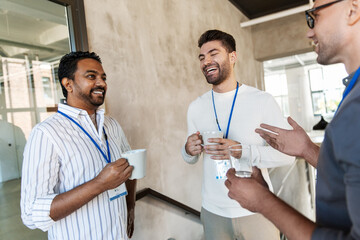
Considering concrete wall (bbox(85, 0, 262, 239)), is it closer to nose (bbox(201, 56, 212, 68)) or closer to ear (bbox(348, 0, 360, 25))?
nose (bbox(201, 56, 212, 68))

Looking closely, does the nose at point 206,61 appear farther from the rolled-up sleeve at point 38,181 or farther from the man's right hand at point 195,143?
the rolled-up sleeve at point 38,181

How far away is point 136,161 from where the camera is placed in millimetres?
1110

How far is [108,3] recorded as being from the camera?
1921 millimetres

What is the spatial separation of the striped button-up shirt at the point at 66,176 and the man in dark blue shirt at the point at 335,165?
0.71 meters

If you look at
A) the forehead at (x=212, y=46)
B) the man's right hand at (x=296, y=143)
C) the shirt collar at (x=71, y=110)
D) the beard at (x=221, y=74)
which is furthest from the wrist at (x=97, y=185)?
the forehead at (x=212, y=46)

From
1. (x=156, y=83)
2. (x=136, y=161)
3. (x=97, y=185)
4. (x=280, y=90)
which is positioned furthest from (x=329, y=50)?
(x=280, y=90)

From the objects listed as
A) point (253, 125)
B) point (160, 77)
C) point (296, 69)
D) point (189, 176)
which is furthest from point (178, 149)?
point (296, 69)

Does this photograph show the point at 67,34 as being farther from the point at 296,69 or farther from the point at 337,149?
the point at 296,69

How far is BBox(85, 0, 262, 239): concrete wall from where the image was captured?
192 centimetres

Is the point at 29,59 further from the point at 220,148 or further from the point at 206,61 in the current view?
the point at 220,148

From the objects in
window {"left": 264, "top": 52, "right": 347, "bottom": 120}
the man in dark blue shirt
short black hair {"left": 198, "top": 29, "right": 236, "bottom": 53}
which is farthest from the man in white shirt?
window {"left": 264, "top": 52, "right": 347, "bottom": 120}

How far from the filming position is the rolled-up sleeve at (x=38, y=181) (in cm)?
101

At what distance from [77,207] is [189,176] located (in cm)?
190

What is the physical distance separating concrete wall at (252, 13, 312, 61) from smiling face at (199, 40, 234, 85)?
4.11 meters
